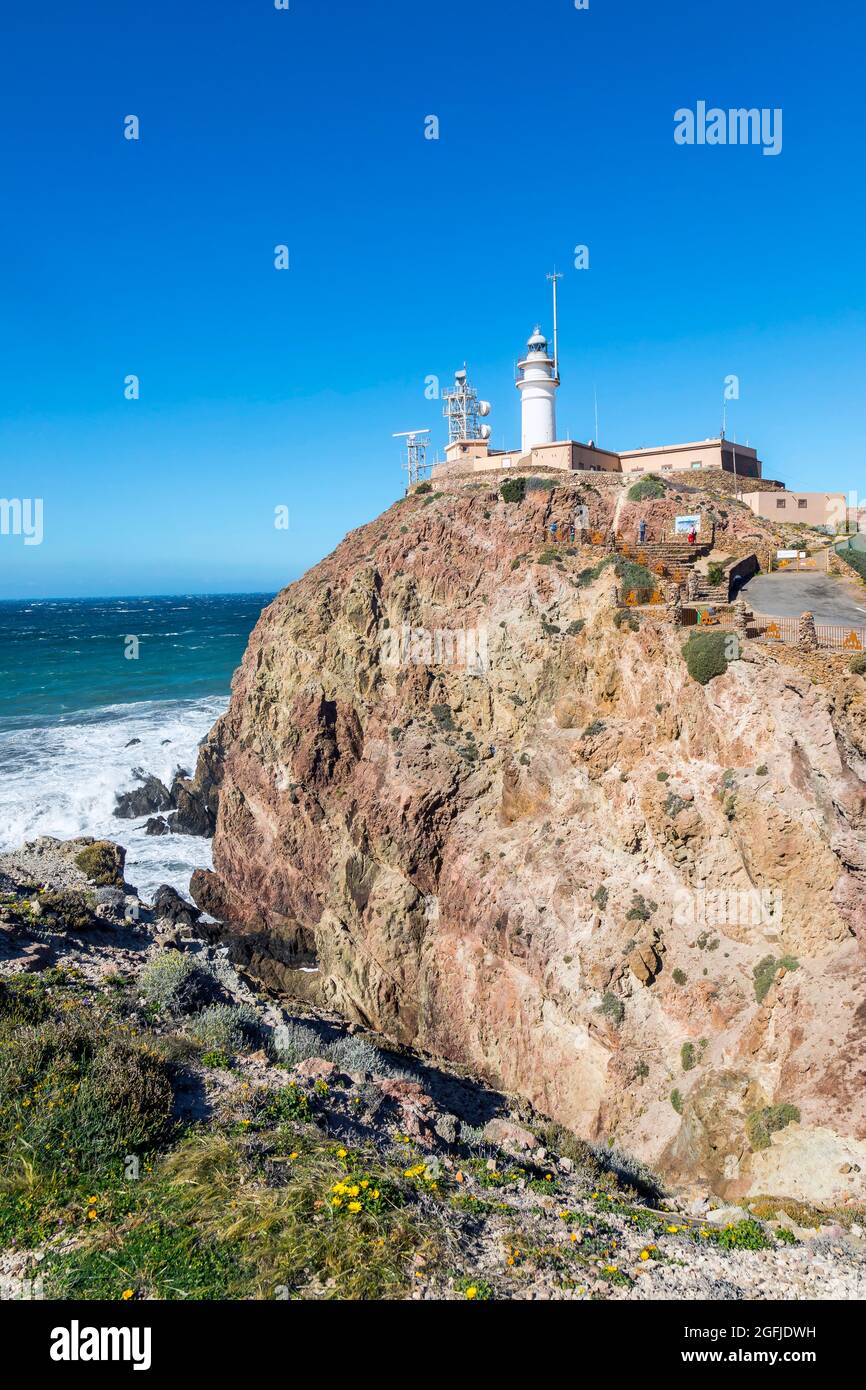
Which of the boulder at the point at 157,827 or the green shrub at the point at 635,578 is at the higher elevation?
the green shrub at the point at 635,578

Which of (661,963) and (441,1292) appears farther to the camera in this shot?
(661,963)

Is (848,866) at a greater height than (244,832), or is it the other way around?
(848,866)

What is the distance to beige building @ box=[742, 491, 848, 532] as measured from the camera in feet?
131

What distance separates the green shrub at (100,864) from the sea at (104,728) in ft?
22.1

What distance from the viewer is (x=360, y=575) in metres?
33.7

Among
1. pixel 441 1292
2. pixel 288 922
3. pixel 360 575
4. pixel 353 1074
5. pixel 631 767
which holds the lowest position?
pixel 288 922

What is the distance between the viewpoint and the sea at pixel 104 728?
37.0 meters

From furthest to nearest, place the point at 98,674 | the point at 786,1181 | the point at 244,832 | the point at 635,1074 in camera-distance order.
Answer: the point at 98,674, the point at 244,832, the point at 635,1074, the point at 786,1181

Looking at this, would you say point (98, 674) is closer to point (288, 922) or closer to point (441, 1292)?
point (288, 922)

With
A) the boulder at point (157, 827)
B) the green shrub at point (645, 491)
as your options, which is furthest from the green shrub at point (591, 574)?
Result: the boulder at point (157, 827)

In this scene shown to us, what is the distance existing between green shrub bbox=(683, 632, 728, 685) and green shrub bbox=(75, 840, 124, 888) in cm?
1724

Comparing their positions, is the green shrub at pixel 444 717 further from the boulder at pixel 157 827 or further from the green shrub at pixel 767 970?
the boulder at pixel 157 827

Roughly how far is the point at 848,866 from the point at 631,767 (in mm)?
6515
